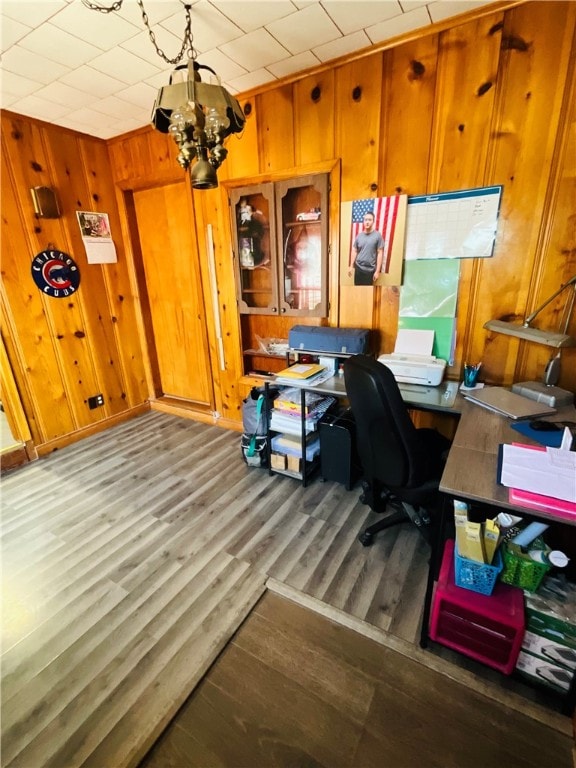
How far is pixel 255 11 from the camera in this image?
162 centimetres

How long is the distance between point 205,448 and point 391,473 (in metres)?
1.87

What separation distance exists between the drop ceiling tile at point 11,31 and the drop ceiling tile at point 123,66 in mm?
338

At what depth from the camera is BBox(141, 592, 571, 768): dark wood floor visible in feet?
3.54

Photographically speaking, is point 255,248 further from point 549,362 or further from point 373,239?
point 549,362

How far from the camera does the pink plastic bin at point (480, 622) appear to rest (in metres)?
1.19

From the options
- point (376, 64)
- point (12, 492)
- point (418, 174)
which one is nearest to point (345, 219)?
point (418, 174)

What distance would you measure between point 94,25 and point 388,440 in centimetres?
243

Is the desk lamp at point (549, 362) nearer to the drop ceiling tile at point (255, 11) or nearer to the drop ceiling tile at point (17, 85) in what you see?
the drop ceiling tile at point (255, 11)

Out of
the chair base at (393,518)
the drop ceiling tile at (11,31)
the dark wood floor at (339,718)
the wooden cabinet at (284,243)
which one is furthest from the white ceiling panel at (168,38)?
the dark wood floor at (339,718)

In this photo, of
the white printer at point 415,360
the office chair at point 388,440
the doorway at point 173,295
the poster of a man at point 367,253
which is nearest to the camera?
the office chair at point 388,440

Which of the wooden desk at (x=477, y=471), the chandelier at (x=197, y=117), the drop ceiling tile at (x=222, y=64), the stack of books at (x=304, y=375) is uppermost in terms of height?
the drop ceiling tile at (x=222, y=64)

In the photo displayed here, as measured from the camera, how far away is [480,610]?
1.22 m

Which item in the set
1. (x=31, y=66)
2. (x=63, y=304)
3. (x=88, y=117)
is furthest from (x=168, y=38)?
(x=63, y=304)

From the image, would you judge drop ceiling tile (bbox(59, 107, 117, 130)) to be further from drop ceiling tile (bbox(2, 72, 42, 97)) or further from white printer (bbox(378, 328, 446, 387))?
white printer (bbox(378, 328, 446, 387))
